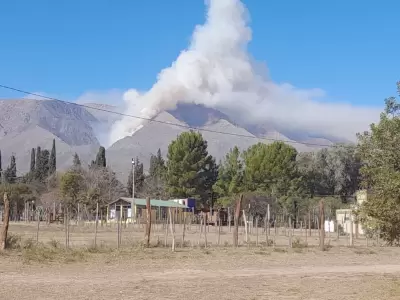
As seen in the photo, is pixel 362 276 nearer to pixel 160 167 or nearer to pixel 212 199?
pixel 212 199

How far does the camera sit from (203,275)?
21734mm

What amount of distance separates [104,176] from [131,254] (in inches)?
3023

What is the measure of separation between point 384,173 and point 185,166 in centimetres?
8520

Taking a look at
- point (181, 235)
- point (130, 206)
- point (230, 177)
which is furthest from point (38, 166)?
point (181, 235)

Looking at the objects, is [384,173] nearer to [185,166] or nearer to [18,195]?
[185,166]

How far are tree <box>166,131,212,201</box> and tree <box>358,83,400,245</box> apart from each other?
83.6 m

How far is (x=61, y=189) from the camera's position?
313ft

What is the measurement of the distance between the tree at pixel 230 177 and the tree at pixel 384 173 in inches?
3108

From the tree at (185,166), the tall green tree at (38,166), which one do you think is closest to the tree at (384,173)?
the tree at (185,166)

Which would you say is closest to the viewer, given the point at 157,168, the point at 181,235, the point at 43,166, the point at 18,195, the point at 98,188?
the point at 181,235

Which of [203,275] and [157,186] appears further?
[157,186]

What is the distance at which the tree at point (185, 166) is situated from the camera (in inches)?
3889

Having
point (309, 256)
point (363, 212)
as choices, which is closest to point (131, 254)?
point (309, 256)

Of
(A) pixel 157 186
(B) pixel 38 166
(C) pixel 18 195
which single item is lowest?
(C) pixel 18 195
